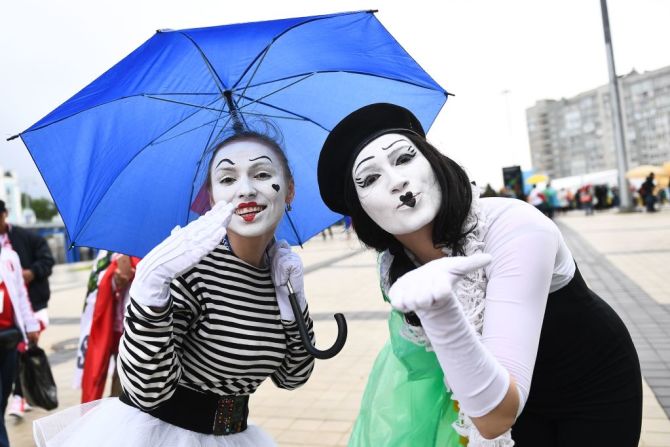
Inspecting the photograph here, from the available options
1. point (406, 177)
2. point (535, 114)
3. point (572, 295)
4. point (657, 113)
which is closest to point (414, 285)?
point (406, 177)

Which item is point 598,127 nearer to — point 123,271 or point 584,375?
point 123,271

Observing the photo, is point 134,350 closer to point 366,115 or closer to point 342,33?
point 366,115

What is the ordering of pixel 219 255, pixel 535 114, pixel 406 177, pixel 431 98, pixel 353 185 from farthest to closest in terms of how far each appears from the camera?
pixel 535 114, pixel 431 98, pixel 219 255, pixel 353 185, pixel 406 177

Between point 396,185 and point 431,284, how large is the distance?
0.49 metres

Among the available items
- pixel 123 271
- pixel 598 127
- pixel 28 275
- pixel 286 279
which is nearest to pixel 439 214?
pixel 286 279

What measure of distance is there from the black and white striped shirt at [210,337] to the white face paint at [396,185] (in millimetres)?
486

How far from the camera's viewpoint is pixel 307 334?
164 cm

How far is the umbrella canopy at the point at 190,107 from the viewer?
165cm

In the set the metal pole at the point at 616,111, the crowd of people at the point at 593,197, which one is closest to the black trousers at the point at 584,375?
the crowd of people at the point at 593,197

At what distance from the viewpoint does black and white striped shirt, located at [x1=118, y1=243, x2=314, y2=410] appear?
141cm

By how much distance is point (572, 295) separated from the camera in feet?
4.50

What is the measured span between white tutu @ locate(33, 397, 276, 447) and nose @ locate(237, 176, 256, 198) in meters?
0.69

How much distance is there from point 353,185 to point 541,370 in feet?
2.19

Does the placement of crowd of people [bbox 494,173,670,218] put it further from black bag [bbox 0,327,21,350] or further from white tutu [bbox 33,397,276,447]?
white tutu [bbox 33,397,276,447]
